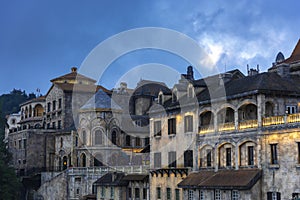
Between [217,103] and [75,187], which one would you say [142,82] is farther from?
[217,103]

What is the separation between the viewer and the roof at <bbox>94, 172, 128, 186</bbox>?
58.1 metres

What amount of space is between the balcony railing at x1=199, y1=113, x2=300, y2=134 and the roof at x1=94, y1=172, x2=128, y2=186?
14026 millimetres

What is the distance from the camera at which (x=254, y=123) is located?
137 feet

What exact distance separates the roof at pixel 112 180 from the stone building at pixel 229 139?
515 centimetres

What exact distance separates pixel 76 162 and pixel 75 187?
7.76 metres

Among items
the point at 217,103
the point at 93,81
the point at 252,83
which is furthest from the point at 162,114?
the point at 93,81

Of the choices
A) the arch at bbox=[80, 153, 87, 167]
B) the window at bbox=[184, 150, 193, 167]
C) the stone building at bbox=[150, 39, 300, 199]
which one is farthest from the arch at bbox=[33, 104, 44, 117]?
the window at bbox=[184, 150, 193, 167]

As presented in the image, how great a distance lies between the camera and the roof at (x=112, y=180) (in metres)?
58.1

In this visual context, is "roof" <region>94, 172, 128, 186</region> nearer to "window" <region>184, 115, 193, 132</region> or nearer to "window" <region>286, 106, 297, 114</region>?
"window" <region>184, 115, 193, 132</region>

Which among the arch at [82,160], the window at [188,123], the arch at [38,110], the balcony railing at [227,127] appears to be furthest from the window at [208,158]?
the arch at [38,110]

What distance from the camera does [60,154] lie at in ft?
264

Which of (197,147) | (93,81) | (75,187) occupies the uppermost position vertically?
(93,81)

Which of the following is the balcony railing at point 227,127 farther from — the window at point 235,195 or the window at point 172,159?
the window at point 172,159

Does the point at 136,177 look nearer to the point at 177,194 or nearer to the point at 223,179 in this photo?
the point at 177,194
